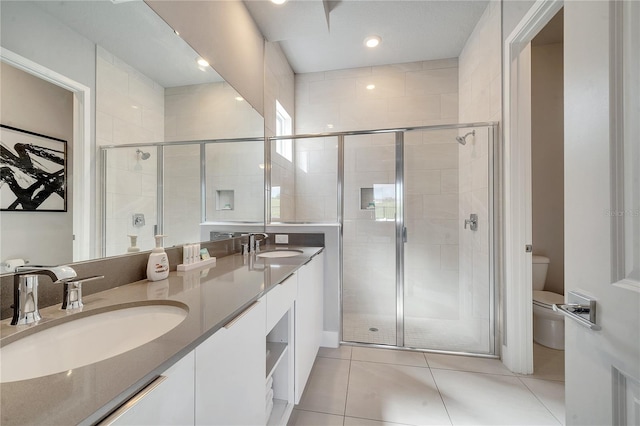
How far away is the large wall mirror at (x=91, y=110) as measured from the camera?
69cm

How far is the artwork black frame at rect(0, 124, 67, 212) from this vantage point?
657 millimetres

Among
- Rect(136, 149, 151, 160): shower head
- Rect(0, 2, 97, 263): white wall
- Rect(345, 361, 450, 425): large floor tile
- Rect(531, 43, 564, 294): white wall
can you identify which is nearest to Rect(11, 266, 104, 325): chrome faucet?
Rect(0, 2, 97, 263): white wall

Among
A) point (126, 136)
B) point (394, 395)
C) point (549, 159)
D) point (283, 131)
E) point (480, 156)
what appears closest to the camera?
point (126, 136)

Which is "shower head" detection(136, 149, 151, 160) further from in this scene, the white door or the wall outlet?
the white door

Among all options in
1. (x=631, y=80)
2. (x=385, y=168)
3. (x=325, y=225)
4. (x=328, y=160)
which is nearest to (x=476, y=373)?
(x=325, y=225)

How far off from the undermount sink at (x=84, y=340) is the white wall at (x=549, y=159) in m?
3.39

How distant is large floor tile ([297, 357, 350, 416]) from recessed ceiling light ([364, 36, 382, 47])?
9.72ft

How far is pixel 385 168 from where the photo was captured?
104 inches

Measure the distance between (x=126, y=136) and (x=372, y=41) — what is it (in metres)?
2.50

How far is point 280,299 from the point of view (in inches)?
46.3

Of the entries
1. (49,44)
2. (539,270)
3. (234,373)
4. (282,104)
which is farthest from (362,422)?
(282,104)

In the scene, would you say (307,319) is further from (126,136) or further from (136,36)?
(136,36)

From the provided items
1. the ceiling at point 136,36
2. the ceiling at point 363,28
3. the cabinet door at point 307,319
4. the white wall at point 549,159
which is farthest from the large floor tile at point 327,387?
the ceiling at point 363,28

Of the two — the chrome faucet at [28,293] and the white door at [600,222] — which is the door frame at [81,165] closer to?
the chrome faucet at [28,293]
